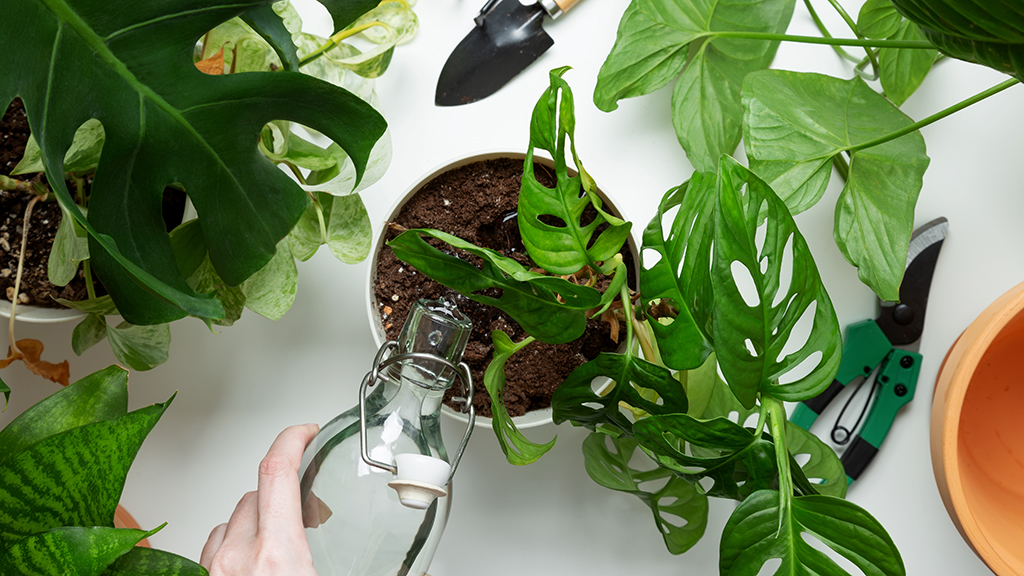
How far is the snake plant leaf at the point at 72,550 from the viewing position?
1.22 ft

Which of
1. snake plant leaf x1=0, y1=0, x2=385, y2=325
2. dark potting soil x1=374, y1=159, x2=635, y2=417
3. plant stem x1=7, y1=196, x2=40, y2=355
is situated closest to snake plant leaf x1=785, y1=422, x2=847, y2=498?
dark potting soil x1=374, y1=159, x2=635, y2=417

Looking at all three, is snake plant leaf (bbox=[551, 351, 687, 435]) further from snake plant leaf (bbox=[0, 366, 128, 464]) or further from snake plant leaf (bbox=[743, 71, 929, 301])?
snake plant leaf (bbox=[0, 366, 128, 464])

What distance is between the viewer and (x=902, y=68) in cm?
73

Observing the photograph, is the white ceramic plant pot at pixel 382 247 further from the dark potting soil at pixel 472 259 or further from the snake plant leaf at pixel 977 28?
the snake plant leaf at pixel 977 28

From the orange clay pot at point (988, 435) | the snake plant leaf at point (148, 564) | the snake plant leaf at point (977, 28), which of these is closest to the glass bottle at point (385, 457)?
the snake plant leaf at point (148, 564)

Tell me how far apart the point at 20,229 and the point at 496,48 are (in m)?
0.59

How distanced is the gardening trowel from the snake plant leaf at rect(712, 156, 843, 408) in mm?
441

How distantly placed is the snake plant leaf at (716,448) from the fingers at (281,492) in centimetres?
34

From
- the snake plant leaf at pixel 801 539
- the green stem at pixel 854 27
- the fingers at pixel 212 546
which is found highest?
the green stem at pixel 854 27

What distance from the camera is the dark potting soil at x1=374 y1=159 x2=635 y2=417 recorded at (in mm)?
698

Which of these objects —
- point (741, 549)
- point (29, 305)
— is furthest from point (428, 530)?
point (29, 305)

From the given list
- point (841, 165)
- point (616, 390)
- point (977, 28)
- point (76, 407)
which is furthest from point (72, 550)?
point (841, 165)

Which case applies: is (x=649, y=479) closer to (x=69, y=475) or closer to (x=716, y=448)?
(x=716, y=448)

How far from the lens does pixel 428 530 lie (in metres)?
0.66
